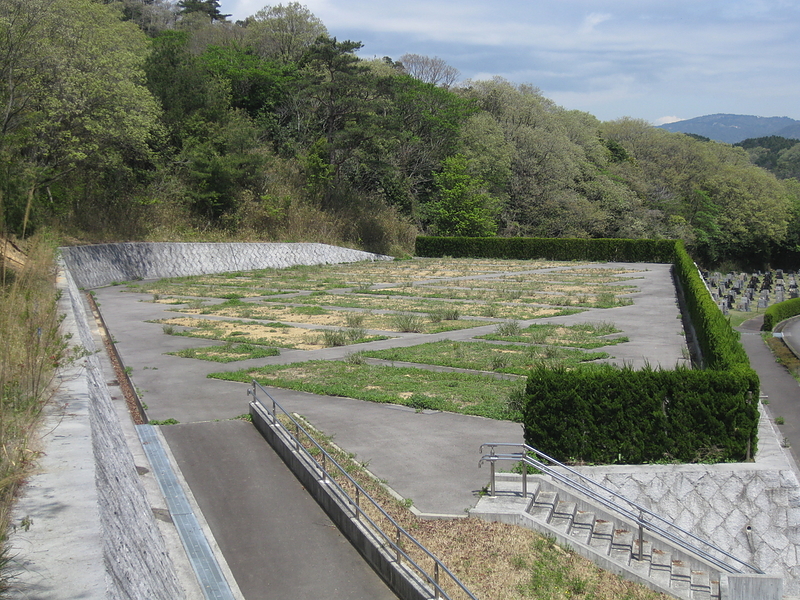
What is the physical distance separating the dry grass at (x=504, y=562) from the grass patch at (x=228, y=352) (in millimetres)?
9556

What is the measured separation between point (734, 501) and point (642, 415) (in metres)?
1.53

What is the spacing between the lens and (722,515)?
8867 mm

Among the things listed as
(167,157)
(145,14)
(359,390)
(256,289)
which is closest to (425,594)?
(359,390)

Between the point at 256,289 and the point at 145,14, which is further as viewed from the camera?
the point at 145,14

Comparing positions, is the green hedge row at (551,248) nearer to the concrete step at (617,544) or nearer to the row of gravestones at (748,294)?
the row of gravestones at (748,294)

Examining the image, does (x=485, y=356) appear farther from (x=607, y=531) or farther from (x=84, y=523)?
(x=84, y=523)

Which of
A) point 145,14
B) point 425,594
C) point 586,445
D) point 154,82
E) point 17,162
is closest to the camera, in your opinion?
point 425,594

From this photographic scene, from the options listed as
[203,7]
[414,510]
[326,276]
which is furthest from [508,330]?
[203,7]

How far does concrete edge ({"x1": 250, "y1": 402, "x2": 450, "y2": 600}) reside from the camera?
6684 mm

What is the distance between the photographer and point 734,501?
888cm

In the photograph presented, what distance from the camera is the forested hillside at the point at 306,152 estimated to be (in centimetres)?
3075

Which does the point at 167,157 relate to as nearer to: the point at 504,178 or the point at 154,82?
the point at 154,82

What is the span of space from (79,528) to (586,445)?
7.08 m

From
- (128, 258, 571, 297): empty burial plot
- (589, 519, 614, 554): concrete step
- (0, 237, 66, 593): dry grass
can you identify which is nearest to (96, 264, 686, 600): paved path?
(589, 519, 614, 554): concrete step
